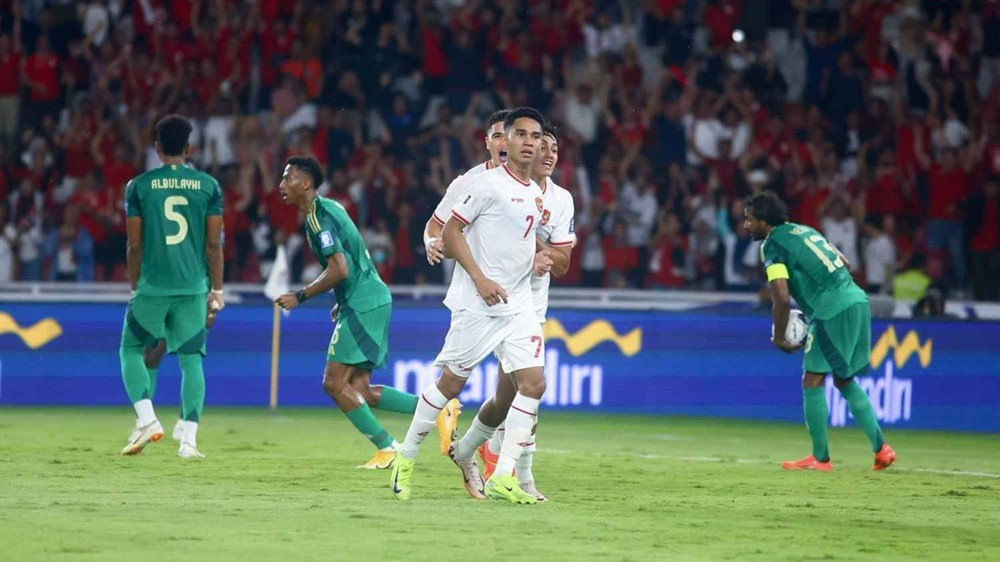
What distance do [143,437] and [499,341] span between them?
3.63 m

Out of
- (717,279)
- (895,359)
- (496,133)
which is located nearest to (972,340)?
(895,359)

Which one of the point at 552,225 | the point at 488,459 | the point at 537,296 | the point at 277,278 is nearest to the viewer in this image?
the point at 552,225

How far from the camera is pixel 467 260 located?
9.49 m

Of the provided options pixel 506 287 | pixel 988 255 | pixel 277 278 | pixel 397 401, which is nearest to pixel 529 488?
pixel 506 287

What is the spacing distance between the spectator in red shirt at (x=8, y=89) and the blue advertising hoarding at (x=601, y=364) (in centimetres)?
584

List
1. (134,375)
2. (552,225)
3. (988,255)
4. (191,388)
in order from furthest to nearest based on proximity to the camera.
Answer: (988,255), (191,388), (134,375), (552,225)

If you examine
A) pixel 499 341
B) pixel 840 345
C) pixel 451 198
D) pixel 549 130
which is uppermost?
pixel 549 130

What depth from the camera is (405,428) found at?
16.4 meters

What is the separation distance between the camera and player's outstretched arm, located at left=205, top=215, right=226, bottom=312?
1241 cm

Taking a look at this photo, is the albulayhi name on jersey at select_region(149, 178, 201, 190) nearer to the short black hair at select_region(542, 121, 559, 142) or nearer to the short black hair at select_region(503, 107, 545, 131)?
the short black hair at select_region(542, 121, 559, 142)

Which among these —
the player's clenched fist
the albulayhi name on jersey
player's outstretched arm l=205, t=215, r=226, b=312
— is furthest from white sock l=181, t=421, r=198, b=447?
the player's clenched fist

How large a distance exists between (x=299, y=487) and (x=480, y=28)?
14.2 m

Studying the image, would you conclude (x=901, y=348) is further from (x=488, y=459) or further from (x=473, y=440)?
(x=473, y=440)

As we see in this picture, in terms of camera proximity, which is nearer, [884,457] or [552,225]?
[552,225]
